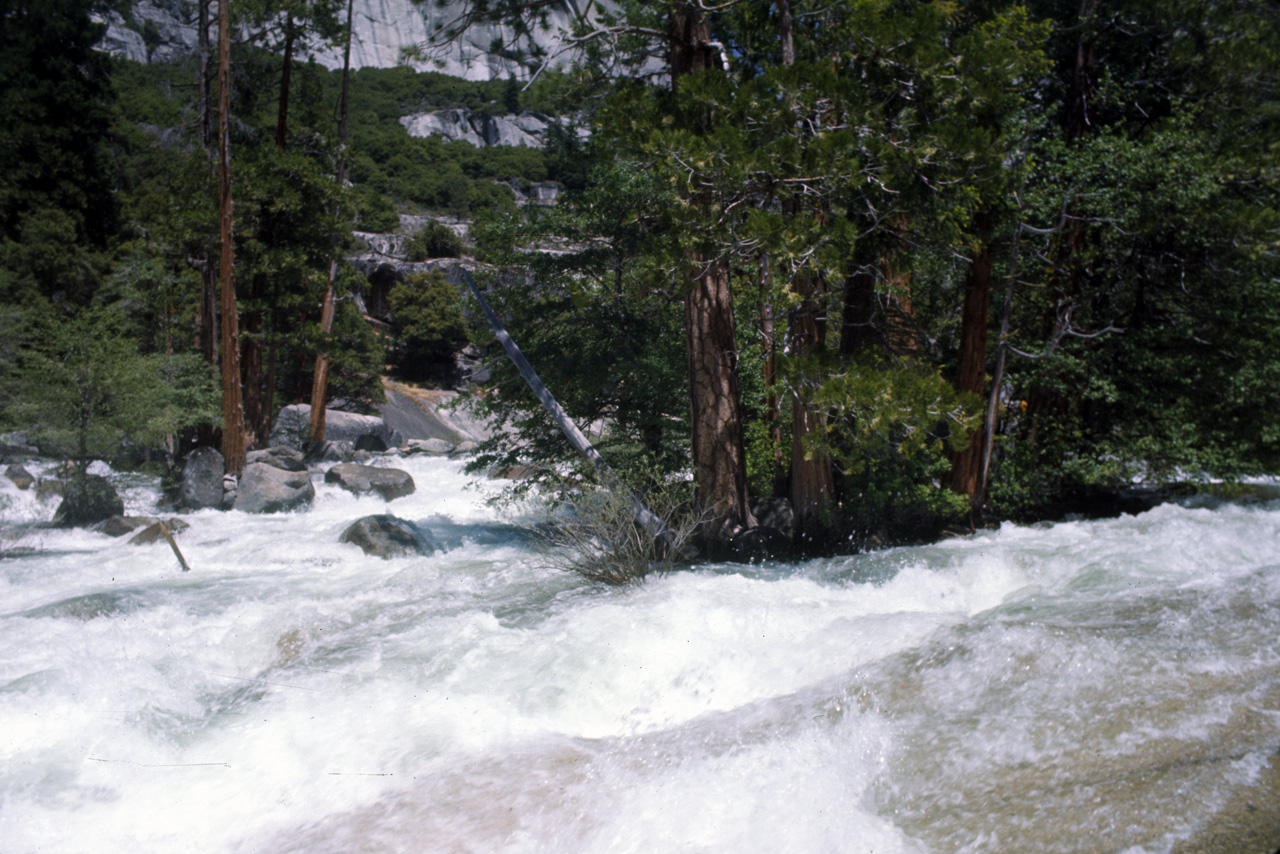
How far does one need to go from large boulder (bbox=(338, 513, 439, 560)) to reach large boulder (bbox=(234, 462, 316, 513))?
3.90m

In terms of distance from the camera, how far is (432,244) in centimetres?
3869

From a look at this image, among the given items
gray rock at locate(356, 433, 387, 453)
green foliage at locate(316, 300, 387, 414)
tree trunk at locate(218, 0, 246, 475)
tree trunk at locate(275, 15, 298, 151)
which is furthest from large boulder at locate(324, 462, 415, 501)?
tree trunk at locate(275, 15, 298, 151)

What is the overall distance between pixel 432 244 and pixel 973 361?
111ft

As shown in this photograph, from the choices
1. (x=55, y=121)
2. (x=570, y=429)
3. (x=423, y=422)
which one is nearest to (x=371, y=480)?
(x=570, y=429)

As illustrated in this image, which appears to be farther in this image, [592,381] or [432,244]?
[432,244]

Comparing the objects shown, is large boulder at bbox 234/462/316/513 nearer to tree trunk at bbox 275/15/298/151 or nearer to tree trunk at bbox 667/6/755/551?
tree trunk at bbox 667/6/755/551

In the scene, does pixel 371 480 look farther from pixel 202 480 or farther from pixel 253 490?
pixel 202 480

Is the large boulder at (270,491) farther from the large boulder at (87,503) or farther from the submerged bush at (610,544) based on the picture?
the submerged bush at (610,544)

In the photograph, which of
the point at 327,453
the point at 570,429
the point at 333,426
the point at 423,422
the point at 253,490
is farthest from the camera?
the point at 423,422

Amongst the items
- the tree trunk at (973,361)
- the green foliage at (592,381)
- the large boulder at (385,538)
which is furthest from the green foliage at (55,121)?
the tree trunk at (973,361)

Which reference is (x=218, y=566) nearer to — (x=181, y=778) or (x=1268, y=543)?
(x=181, y=778)

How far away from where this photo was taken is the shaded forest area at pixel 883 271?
7293 millimetres

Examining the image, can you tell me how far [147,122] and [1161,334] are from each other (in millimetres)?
40314

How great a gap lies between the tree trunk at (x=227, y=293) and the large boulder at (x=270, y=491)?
0.76m
